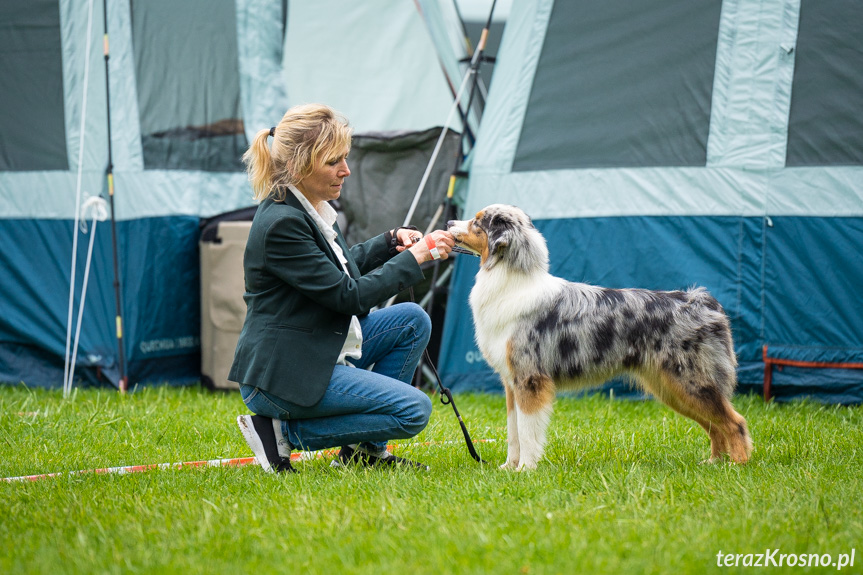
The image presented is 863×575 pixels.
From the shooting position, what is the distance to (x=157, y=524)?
2646 millimetres

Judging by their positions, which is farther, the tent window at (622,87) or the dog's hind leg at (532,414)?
the tent window at (622,87)

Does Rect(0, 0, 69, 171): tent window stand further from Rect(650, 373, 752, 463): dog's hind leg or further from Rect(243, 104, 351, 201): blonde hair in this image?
Rect(650, 373, 752, 463): dog's hind leg

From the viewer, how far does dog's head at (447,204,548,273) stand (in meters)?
3.62

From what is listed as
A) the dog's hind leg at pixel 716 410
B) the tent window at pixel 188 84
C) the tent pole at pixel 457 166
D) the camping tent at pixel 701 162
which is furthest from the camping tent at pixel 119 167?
the dog's hind leg at pixel 716 410

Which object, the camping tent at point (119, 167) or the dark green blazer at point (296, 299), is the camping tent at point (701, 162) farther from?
the dark green blazer at point (296, 299)

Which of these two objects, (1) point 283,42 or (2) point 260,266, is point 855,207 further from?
(1) point 283,42

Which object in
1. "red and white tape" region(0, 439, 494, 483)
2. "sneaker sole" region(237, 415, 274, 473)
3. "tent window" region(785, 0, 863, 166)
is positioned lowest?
"red and white tape" region(0, 439, 494, 483)

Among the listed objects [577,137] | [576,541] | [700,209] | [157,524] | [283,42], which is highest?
[283,42]

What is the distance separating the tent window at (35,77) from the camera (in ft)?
19.6

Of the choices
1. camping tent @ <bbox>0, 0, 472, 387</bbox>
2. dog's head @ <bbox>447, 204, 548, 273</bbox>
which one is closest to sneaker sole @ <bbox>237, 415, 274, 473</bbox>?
dog's head @ <bbox>447, 204, 548, 273</bbox>

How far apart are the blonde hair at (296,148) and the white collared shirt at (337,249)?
99 mm

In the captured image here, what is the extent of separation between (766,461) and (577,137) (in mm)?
2625

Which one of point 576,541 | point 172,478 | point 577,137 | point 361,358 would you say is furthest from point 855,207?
point 172,478

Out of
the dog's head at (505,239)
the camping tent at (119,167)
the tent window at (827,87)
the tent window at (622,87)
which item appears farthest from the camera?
the camping tent at (119,167)
